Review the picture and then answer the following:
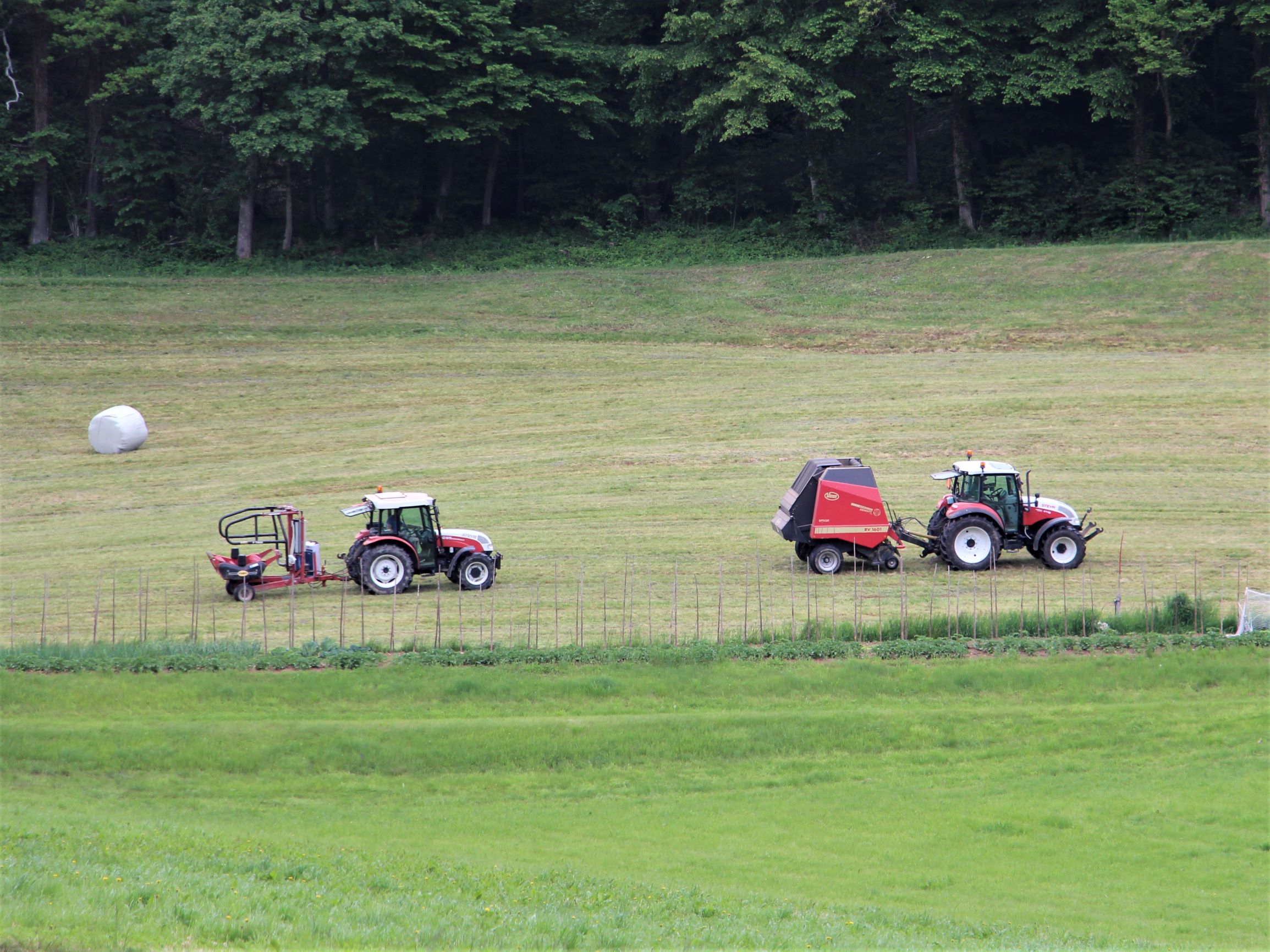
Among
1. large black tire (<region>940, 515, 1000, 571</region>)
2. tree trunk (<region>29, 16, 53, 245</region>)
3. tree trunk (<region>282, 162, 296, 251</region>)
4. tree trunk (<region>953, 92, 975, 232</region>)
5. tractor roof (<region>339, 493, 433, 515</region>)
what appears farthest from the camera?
tree trunk (<region>953, 92, 975, 232</region>)

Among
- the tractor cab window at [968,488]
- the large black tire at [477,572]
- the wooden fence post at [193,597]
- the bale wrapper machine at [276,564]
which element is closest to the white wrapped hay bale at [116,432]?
the wooden fence post at [193,597]

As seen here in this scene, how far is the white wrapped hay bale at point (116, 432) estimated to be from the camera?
105 feet

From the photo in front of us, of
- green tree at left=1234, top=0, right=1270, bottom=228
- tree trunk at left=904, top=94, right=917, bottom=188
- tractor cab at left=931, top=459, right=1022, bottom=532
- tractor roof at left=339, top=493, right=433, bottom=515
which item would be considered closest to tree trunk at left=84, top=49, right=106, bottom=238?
tree trunk at left=904, top=94, right=917, bottom=188

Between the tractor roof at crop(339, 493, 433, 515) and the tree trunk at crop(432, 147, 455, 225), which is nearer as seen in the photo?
the tractor roof at crop(339, 493, 433, 515)

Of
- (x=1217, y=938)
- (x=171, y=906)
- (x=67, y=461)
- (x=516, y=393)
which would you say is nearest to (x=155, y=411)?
(x=67, y=461)

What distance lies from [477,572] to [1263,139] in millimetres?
40125

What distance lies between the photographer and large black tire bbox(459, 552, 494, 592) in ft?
70.9

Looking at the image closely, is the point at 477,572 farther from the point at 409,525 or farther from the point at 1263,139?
the point at 1263,139

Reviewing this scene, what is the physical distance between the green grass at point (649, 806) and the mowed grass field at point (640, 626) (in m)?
0.06

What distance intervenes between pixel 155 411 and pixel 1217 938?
29.9 m

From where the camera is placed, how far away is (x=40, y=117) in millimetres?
50625

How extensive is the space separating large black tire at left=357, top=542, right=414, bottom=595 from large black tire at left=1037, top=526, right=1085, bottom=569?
10.7 m

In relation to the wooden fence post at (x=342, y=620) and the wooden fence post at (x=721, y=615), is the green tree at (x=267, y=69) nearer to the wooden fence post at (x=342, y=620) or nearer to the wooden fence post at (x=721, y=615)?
the wooden fence post at (x=342, y=620)

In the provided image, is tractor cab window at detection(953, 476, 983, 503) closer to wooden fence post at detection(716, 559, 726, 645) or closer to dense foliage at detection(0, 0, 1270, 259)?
wooden fence post at detection(716, 559, 726, 645)
